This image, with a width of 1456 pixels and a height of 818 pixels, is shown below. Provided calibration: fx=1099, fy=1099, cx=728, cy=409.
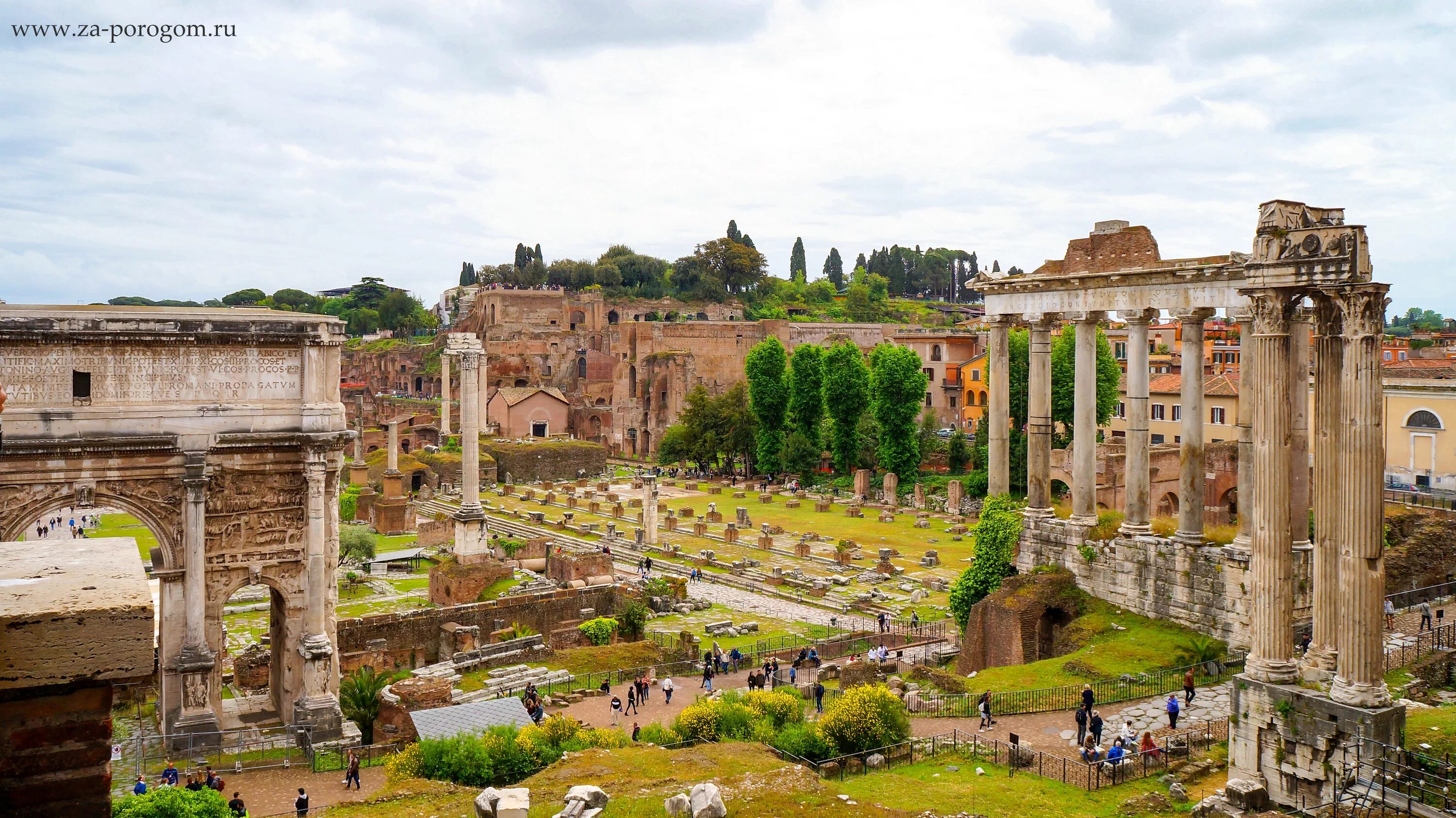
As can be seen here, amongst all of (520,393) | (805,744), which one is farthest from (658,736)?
(520,393)

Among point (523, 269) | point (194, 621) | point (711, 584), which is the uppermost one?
point (523, 269)

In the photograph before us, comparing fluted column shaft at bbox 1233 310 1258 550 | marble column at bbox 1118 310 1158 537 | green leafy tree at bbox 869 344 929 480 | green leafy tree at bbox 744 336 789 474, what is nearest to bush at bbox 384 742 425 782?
marble column at bbox 1118 310 1158 537

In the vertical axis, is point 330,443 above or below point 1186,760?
above

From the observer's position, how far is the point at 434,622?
2427 centimetres

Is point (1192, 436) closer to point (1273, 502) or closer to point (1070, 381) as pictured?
point (1273, 502)

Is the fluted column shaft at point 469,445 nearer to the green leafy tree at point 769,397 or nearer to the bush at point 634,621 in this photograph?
the bush at point 634,621

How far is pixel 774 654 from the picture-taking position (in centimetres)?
2386

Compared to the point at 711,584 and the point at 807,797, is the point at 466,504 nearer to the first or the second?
the point at 711,584

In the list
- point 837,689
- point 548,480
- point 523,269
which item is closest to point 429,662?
point 837,689

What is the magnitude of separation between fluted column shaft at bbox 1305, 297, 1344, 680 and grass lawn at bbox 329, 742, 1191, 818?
247cm

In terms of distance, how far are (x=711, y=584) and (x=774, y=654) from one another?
9.70m

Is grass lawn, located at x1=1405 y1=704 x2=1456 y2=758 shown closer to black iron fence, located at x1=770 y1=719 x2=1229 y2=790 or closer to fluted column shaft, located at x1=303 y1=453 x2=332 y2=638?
black iron fence, located at x1=770 y1=719 x2=1229 y2=790

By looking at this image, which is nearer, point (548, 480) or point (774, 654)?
point (774, 654)

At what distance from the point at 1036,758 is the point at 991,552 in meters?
7.98
